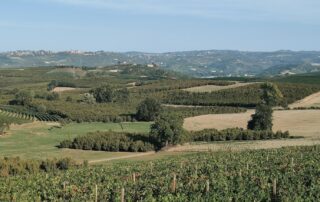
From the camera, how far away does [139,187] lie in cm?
3669

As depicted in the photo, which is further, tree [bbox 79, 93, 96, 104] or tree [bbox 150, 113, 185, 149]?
tree [bbox 79, 93, 96, 104]

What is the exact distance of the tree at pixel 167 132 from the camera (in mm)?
79625

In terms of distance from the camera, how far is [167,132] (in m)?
79.2

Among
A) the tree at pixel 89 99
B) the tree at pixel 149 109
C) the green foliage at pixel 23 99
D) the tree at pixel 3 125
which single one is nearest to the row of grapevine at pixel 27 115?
the tree at pixel 3 125

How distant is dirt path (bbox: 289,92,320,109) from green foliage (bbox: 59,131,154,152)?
50089 mm

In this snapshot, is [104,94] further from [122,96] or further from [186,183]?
[186,183]

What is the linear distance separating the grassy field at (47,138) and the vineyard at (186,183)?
23.6 metres

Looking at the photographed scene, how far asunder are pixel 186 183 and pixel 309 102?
9212 centimetres

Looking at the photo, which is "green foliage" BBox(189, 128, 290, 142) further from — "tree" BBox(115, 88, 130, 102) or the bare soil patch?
"tree" BBox(115, 88, 130, 102)

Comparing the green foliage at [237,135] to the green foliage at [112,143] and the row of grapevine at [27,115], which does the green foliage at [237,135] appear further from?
the row of grapevine at [27,115]

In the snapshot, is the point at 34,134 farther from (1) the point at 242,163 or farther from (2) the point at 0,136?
(1) the point at 242,163

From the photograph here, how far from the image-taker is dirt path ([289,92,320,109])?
122 meters

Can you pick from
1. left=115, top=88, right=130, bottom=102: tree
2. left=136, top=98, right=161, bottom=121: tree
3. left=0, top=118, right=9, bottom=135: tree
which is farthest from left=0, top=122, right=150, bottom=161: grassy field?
left=115, top=88, right=130, bottom=102: tree

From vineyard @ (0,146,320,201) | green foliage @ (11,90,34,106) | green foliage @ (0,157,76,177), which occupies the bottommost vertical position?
green foliage @ (11,90,34,106)
